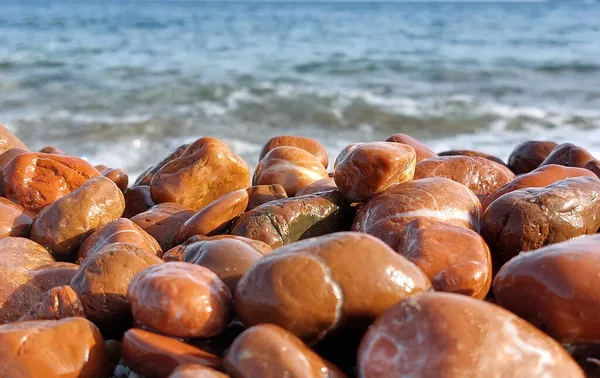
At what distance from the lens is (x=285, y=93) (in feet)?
48.0

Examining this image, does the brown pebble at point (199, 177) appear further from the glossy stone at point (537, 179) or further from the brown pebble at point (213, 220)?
the glossy stone at point (537, 179)

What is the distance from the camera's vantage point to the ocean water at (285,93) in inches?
432

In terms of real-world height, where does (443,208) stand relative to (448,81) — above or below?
above

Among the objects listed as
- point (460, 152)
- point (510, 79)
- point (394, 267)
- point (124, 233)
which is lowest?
point (510, 79)

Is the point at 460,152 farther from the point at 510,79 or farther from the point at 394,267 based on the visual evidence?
the point at 510,79

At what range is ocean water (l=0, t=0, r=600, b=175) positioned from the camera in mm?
10961

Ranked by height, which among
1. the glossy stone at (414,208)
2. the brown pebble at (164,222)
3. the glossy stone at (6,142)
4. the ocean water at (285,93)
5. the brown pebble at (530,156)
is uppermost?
the glossy stone at (414,208)

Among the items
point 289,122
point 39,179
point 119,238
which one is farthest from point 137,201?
point 289,122

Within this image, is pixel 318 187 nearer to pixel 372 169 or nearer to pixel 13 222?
pixel 372 169

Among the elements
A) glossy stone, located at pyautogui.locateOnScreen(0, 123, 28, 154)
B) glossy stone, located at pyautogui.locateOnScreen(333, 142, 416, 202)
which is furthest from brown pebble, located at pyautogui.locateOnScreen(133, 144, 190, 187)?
glossy stone, located at pyautogui.locateOnScreen(333, 142, 416, 202)

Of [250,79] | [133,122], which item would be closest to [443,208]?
[133,122]

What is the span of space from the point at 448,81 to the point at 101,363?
15726mm

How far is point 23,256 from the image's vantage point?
122 inches

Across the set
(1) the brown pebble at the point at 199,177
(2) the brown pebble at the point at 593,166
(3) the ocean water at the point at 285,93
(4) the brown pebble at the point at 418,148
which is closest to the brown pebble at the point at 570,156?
(2) the brown pebble at the point at 593,166
